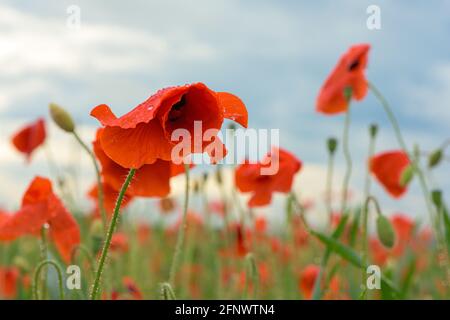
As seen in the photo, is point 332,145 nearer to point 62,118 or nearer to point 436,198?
point 436,198

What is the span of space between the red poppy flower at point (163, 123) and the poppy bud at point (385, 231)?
0.61 m

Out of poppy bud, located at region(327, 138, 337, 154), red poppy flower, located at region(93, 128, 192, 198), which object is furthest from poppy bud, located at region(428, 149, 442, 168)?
red poppy flower, located at region(93, 128, 192, 198)

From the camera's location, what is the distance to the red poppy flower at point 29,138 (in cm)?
227

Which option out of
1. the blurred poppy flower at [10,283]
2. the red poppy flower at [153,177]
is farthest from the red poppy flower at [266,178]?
the blurred poppy flower at [10,283]

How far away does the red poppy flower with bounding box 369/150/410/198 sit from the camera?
79.7 inches

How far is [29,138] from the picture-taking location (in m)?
2.30

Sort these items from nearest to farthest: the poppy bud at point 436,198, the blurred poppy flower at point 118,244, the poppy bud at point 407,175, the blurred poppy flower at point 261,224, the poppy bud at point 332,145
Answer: the poppy bud at point 436,198, the poppy bud at point 407,175, the poppy bud at point 332,145, the blurred poppy flower at point 118,244, the blurred poppy flower at point 261,224

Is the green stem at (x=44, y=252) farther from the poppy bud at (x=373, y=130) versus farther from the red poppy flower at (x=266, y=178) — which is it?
→ the poppy bud at (x=373, y=130)

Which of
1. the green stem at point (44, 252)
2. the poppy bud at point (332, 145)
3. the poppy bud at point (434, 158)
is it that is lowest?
the green stem at point (44, 252)

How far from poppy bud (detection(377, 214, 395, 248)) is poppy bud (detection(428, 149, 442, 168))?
445mm

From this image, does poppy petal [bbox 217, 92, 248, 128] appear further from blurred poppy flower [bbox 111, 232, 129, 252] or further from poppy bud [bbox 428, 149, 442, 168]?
blurred poppy flower [bbox 111, 232, 129, 252]

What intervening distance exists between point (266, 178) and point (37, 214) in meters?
0.69

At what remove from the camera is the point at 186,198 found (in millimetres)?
1288
